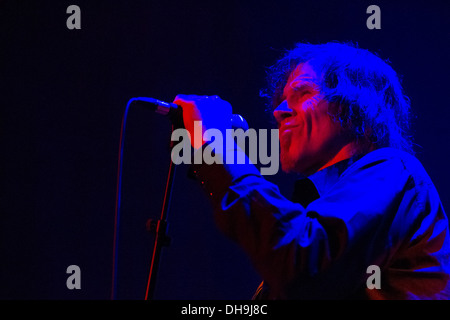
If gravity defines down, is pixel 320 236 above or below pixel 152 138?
below

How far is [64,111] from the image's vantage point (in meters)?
2.12

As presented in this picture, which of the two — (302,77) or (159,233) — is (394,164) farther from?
(159,233)

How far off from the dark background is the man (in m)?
1.13

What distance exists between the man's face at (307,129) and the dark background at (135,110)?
0.99m

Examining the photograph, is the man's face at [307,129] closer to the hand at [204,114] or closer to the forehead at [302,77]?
the forehead at [302,77]

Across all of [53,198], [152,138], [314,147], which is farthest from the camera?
[152,138]

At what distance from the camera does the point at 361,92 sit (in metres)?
1.29

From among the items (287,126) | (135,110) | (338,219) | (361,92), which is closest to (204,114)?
(287,126)

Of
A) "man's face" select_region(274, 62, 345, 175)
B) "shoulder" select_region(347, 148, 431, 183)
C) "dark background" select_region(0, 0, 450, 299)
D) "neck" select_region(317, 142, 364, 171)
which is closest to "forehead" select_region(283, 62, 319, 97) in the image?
"man's face" select_region(274, 62, 345, 175)

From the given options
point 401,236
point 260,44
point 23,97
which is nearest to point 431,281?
point 401,236
